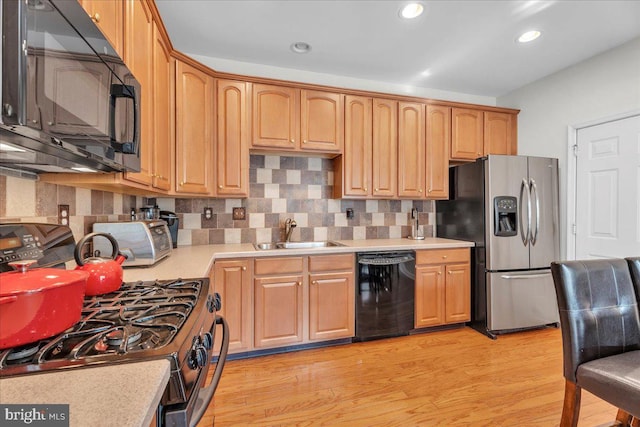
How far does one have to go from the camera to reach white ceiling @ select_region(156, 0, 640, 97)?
2014mm

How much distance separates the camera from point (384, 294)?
2605 millimetres

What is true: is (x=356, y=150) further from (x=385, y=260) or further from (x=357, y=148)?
(x=385, y=260)

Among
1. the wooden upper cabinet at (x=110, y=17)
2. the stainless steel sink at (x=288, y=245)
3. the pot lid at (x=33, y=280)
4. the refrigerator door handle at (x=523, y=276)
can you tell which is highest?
the wooden upper cabinet at (x=110, y=17)

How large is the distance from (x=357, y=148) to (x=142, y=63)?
1840 mm

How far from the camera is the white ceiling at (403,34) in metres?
2.01

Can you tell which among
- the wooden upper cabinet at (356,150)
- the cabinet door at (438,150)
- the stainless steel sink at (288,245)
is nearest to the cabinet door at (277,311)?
the stainless steel sink at (288,245)

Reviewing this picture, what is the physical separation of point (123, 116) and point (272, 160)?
178 cm

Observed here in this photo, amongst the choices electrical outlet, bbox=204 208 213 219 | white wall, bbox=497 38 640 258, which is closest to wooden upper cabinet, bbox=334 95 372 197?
electrical outlet, bbox=204 208 213 219

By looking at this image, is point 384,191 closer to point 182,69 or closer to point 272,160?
point 272,160

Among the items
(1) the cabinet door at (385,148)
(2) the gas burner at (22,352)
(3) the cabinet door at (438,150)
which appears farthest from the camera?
(3) the cabinet door at (438,150)

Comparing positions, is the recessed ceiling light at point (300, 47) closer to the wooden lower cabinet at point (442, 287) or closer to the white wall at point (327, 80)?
the white wall at point (327, 80)

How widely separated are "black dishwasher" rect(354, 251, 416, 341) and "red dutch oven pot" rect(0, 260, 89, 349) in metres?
2.06

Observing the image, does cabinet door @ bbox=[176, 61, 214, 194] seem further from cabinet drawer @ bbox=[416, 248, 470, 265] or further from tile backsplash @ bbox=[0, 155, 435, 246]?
cabinet drawer @ bbox=[416, 248, 470, 265]

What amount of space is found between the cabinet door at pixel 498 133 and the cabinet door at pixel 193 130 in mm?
2891
